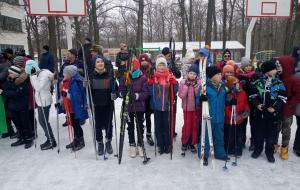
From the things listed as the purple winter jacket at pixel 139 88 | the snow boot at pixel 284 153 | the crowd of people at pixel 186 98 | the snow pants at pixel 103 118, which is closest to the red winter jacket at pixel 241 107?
the crowd of people at pixel 186 98

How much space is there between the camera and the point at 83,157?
189 inches

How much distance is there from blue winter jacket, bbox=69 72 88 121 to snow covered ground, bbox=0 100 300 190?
2.59 feet

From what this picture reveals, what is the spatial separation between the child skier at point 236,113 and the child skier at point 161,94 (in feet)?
3.16

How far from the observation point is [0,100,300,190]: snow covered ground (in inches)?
149

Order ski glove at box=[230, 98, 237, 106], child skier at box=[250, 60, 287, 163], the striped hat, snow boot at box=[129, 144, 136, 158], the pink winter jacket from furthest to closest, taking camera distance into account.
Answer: the striped hat → snow boot at box=[129, 144, 136, 158] → the pink winter jacket → ski glove at box=[230, 98, 237, 106] → child skier at box=[250, 60, 287, 163]

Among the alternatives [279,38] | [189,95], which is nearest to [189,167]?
[189,95]

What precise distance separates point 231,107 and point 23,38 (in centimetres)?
3554

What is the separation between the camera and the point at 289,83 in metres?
4.33

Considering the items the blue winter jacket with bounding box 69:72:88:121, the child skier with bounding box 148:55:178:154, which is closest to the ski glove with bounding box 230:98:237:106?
the child skier with bounding box 148:55:178:154

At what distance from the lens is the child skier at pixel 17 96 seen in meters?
5.16

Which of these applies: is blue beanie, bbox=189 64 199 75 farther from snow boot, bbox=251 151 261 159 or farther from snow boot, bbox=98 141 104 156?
snow boot, bbox=98 141 104 156

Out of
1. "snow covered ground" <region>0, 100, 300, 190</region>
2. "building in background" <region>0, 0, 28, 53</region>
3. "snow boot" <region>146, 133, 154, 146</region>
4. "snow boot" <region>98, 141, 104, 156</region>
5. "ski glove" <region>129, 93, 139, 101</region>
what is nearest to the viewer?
"snow covered ground" <region>0, 100, 300, 190</region>

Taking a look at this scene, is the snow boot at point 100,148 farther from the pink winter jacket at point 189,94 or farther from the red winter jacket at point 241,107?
the red winter jacket at point 241,107

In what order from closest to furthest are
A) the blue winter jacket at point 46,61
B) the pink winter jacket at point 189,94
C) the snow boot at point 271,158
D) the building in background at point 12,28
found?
1. the snow boot at point 271,158
2. the pink winter jacket at point 189,94
3. the blue winter jacket at point 46,61
4. the building in background at point 12,28
